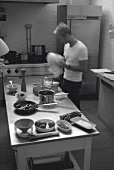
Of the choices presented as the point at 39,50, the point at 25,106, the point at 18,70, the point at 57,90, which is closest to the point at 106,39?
the point at 39,50

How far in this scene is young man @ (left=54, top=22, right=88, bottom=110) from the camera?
2744 millimetres

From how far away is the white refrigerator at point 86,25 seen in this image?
415cm

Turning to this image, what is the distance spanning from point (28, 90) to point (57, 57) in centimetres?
55

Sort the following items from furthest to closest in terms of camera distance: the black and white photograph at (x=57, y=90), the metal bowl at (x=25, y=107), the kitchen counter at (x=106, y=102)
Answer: the kitchen counter at (x=106, y=102)
the metal bowl at (x=25, y=107)
the black and white photograph at (x=57, y=90)

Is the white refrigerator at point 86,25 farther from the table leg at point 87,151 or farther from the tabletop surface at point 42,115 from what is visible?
the table leg at point 87,151

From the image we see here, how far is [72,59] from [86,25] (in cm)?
173

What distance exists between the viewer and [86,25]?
14.1 feet

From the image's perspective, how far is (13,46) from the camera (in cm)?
471

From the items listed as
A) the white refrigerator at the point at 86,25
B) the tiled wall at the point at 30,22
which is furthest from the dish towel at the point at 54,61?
the tiled wall at the point at 30,22

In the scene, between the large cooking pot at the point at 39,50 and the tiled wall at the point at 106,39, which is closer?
the tiled wall at the point at 106,39

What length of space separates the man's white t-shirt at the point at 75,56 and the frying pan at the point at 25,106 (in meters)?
0.77

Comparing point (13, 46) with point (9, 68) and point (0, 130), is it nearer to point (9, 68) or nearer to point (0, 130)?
point (9, 68)

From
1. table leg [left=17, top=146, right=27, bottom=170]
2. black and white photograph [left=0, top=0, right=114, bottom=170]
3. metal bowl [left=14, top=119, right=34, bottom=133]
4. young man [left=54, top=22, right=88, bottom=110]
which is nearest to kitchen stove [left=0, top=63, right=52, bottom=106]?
black and white photograph [left=0, top=0, right=114, bottom=170]

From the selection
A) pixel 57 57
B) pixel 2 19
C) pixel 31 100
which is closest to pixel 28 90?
pixel 31 100
